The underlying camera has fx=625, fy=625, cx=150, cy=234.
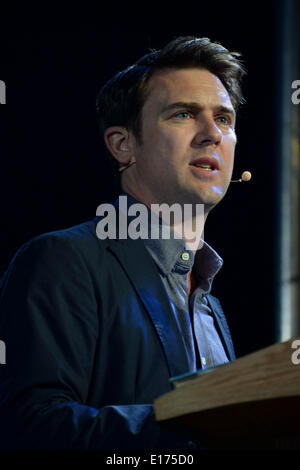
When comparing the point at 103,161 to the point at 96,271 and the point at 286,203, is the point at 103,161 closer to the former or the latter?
the point at 96,271

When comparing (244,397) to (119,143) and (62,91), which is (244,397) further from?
(62,91)

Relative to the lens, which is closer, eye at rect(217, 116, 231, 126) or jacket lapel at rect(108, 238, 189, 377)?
jacket lapel at rect(108, 238, 189, 377)

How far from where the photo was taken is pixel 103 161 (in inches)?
80.2

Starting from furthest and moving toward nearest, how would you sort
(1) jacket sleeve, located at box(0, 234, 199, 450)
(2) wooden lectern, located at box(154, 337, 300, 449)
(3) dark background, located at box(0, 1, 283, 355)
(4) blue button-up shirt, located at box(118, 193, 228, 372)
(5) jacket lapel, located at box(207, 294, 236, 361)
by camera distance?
(3) dark background, located at box(0, 1, 283, 355), (5) jacket lapel, located at box(207, 294, 236, 361), (4) blue button-up shirt, located at box(118, 193, 228, 372), (1) jacket sleeve, located at box(0, 234, 199, 450), (2) wooden lectern, located at box(154, 337, 300, 449)

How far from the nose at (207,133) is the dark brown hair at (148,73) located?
189mm

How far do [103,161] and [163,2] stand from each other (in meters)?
0.72

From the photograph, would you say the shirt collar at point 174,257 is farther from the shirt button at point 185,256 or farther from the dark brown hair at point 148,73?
the dark brown hair at point 148,73

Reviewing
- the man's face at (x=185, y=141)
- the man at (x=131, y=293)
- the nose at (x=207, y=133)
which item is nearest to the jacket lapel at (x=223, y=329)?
the man at (x=131, y=293)

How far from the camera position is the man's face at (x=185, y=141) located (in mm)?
1636

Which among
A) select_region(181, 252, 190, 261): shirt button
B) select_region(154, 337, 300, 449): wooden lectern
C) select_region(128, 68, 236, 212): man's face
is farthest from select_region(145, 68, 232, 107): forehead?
select_region(154, 337, 300, 449): wooden lectern

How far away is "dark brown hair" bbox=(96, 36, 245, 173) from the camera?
1.80 metres

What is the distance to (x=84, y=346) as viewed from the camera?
4.37ft

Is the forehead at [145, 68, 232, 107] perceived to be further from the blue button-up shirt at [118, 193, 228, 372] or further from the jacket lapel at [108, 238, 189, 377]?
the jacket lapel at [108, 238, 189, 377]
